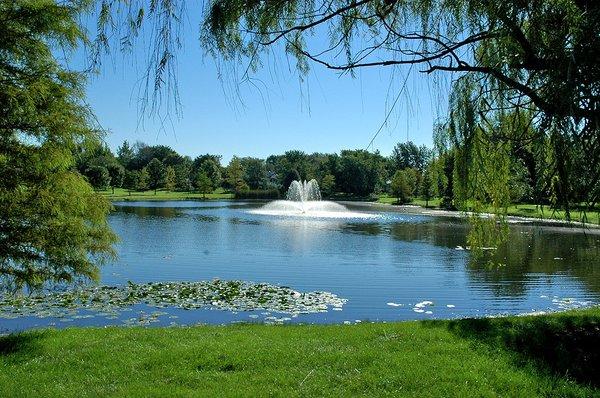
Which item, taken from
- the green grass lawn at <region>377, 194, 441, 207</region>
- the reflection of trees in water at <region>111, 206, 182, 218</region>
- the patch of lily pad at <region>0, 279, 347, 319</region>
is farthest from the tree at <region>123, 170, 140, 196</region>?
the patch of lily pad at <region>0, 279, 347, 319</region>

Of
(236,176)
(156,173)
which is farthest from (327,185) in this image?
(156,173)

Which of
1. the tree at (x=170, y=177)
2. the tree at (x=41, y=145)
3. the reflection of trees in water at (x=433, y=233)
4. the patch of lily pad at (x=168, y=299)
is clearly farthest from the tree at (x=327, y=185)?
the tree at (x=41, y=145)

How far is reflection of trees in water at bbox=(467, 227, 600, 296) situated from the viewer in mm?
16953

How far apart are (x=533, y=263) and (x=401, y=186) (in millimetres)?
53363

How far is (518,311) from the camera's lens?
42.6 feet

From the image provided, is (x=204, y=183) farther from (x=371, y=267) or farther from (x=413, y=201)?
(x=371, y=267)

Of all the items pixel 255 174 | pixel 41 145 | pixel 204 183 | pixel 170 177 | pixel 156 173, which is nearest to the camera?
pixel 41 145

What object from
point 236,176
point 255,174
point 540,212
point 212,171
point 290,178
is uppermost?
point 212,171

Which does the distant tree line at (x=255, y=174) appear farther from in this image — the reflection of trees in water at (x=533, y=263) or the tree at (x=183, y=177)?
the reflection of trees in water at (x=533, y=263)

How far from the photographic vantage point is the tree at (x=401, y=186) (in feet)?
240

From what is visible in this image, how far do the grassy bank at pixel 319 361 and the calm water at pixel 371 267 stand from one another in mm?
2454

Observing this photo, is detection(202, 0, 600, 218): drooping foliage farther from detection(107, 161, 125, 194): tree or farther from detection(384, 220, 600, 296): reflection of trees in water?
detection(107, 161, 125, 194): tree

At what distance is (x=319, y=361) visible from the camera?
5945 millimetres

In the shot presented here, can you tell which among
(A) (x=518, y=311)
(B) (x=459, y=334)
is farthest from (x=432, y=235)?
(B) (x=459, y=334)
